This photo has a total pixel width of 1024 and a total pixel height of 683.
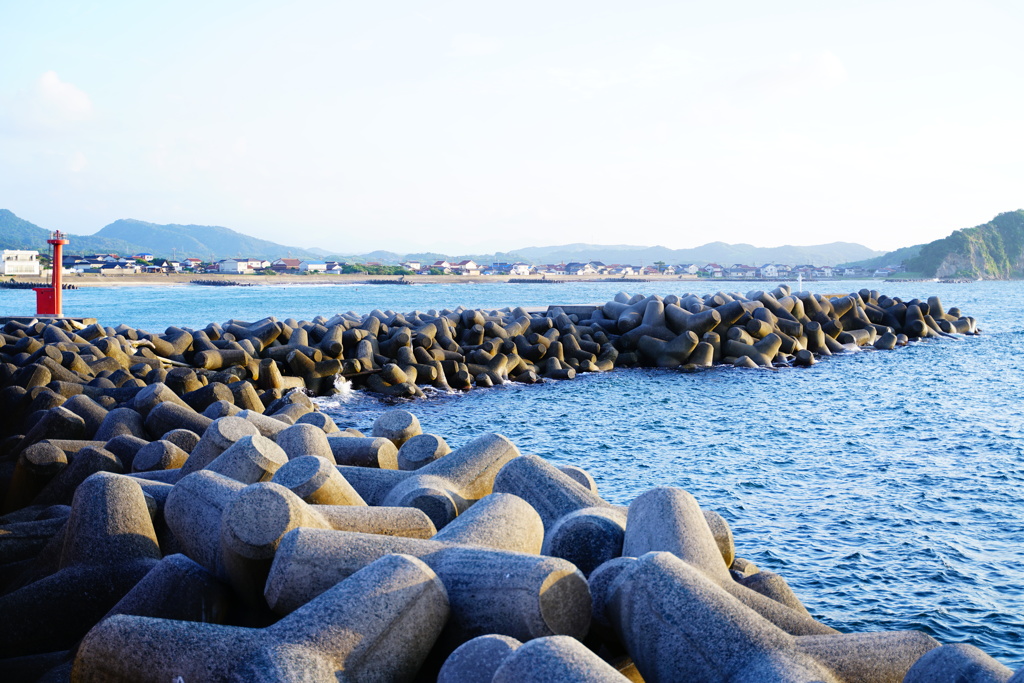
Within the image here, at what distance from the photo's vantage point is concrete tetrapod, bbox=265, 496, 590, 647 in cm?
328

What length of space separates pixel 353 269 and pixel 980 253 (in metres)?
108

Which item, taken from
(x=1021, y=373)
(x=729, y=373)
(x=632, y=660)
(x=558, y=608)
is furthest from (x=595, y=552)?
(x=1021, y=373)

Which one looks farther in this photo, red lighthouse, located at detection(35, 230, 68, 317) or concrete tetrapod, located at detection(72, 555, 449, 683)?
red lighthouse, located at detection(35, 230, 68, 317)

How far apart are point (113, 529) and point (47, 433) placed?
4.07m

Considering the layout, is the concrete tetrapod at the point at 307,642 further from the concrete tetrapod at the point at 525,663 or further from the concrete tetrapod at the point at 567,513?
the concrete tetrapod at the point at 567,513

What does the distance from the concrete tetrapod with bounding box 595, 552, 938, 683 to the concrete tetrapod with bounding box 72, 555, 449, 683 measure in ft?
2.75

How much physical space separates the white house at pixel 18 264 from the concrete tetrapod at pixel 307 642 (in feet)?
326

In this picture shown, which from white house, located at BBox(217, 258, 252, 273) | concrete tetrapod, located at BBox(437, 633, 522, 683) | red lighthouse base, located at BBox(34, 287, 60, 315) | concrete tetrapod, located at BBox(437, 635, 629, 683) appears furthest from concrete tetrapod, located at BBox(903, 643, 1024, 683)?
white house, located at BBox(217, 258, 252, 273)

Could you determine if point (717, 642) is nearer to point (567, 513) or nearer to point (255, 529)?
point (255, 529)

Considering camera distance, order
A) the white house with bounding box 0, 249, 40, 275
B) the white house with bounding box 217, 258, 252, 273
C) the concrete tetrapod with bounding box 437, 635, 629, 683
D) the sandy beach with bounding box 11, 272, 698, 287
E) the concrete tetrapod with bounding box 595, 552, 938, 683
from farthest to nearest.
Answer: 1. the white house with bounding box 217, 258, 252, 273
2. the sandy beach with bounding box 11, 272, 698, 287
3. the white house with bounding box 0, 249, 40, 275
4. the concrete tetrapod with bounding box 595, 552, 938, 683
5. the concrete tetrapod with bounding box 437, 635, 629, 683

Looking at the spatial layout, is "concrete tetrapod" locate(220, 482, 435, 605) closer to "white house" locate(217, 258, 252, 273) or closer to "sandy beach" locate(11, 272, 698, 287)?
"sandy beach" locate(11, 272, 698, 287)

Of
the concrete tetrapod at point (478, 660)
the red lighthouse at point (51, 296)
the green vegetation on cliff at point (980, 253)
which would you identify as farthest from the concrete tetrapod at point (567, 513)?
the green vegetation on cliff at point (980, 253)

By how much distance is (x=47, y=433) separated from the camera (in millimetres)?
7547

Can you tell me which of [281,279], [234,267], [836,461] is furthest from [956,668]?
[234,267]
